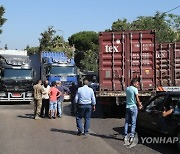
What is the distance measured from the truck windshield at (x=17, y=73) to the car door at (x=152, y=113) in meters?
14.0

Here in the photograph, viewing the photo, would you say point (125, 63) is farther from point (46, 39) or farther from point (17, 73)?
point (46, 39)

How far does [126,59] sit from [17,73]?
33.6 ft

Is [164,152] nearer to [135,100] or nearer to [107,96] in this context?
[135,100]

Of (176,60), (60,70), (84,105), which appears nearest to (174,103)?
(84,105)

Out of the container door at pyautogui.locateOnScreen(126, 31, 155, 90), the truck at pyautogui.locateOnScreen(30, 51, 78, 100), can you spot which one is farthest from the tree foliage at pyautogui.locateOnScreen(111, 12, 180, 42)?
the container door at pyautogui.locateOnScreen(126, 31, 155, 90)

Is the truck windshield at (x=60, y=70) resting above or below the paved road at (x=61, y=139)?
above

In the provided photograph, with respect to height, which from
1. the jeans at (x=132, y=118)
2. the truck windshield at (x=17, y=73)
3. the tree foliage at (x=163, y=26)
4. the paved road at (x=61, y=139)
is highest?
the tree foliage at (x=163, y=26)

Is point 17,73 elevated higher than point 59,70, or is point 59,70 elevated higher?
point 59,70

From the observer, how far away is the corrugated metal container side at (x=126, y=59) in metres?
14.8

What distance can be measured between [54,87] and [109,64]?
91.2 inches

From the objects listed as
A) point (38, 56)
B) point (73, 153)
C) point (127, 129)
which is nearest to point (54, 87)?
point (127, 129)

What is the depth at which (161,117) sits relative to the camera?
910 centimetres

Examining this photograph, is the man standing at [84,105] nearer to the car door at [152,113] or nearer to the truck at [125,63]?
the car door at [152,113]

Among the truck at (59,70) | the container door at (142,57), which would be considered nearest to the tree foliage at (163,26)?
the truck at (59,70)
